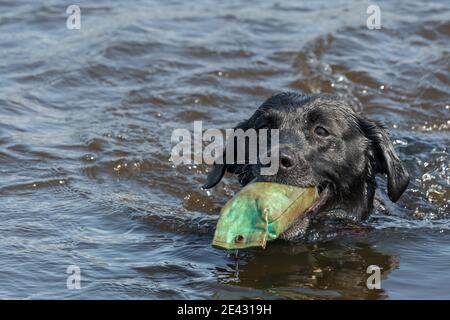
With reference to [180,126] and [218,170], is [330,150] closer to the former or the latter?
[218,170]

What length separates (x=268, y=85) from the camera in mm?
10703

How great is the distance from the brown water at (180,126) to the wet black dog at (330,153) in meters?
0.30

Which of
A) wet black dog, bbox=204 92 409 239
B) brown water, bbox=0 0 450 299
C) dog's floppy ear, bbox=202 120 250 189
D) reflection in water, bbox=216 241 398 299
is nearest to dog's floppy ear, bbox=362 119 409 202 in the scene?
wet black dog, bbox=204 92 409 239

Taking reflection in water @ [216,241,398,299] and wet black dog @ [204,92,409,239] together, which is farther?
wet black dog @ [204,92,409,239]

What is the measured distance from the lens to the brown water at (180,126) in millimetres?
6312

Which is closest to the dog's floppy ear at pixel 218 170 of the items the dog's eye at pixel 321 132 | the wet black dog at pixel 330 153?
the wet black dog at pixel 330 153

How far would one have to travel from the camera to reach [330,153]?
678cm

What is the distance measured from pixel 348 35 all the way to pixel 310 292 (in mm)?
6743

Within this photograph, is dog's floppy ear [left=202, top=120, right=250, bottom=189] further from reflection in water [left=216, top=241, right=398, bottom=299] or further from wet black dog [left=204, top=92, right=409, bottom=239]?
reflection in water [left=216, top=241, right=398, bottom=299]

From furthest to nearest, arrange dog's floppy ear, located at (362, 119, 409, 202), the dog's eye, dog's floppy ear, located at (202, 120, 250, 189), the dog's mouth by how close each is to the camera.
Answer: dog's floppy ear, located at (202, 120, 250, 189) < dog's floppy ear, located at (362, 119, 409, 202) < the dog's eye < the dog's mouth

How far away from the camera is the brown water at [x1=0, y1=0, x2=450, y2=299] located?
249 inches

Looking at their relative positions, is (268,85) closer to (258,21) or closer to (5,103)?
(258,21)

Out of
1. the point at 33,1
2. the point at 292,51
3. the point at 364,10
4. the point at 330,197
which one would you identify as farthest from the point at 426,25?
the point at 330,197

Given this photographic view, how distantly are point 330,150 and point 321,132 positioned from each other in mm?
150
